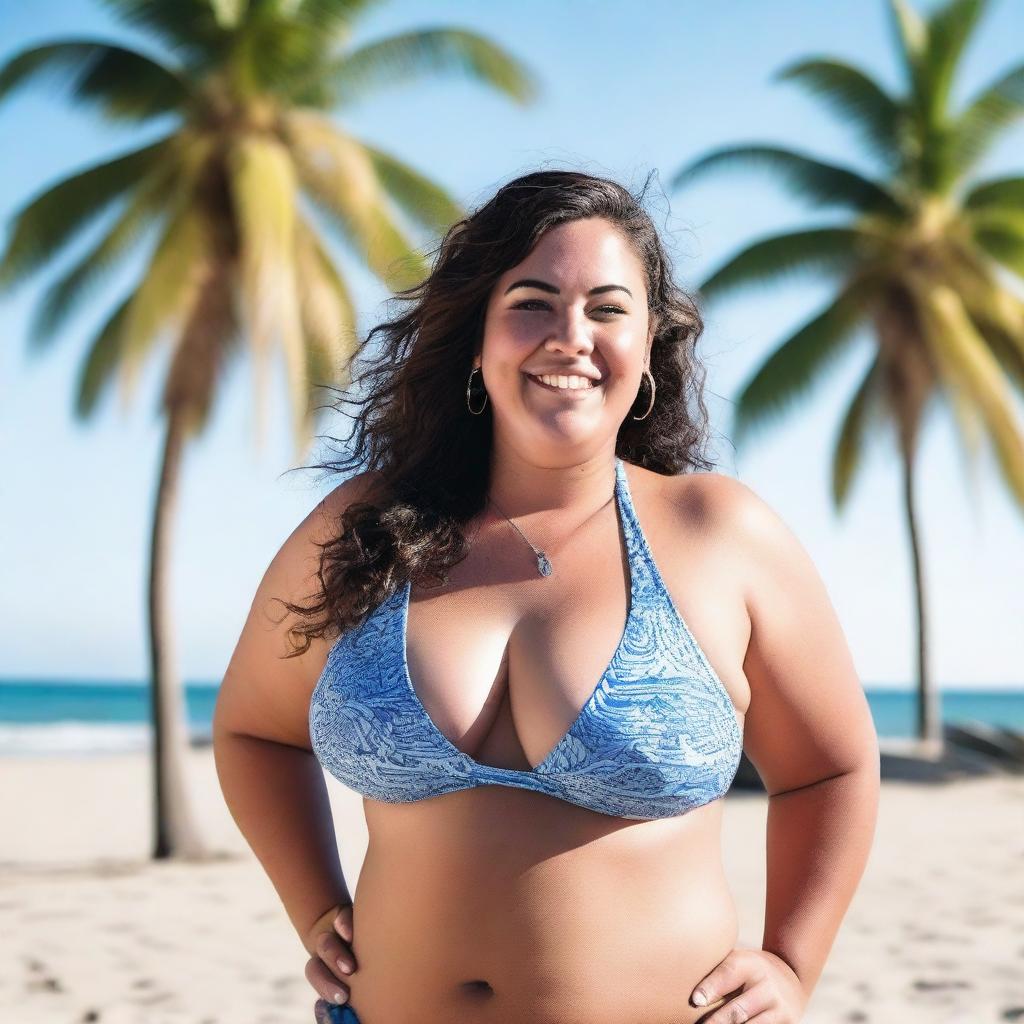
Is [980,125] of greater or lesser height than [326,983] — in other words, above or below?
above

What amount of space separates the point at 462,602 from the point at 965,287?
56.7 feet

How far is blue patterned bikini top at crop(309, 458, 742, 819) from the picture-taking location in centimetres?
221

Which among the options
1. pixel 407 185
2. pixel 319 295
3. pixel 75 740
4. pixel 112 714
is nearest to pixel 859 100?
pixel 407 185

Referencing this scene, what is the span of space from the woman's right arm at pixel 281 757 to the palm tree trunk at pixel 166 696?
9842mm

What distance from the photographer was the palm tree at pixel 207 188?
467 inches

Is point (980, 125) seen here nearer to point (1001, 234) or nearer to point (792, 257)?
point (1001, 234)

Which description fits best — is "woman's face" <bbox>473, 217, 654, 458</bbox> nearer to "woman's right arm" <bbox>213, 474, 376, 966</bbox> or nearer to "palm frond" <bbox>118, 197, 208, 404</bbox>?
"woman's right arm" <bbox>213, 474, 376, 966</bbox>

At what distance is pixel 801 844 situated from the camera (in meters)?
2.46

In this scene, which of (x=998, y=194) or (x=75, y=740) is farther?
(x=75, y=740)

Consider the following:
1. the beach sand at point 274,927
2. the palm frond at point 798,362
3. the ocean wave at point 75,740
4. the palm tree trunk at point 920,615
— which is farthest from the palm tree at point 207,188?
the ocean wave at point 75,740

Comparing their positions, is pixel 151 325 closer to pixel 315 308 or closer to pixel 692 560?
pixel 315 308

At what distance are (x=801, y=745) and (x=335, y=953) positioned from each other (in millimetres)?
921

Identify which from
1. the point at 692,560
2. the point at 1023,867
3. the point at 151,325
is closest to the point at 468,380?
the point at 692,560

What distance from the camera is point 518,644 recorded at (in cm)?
234
